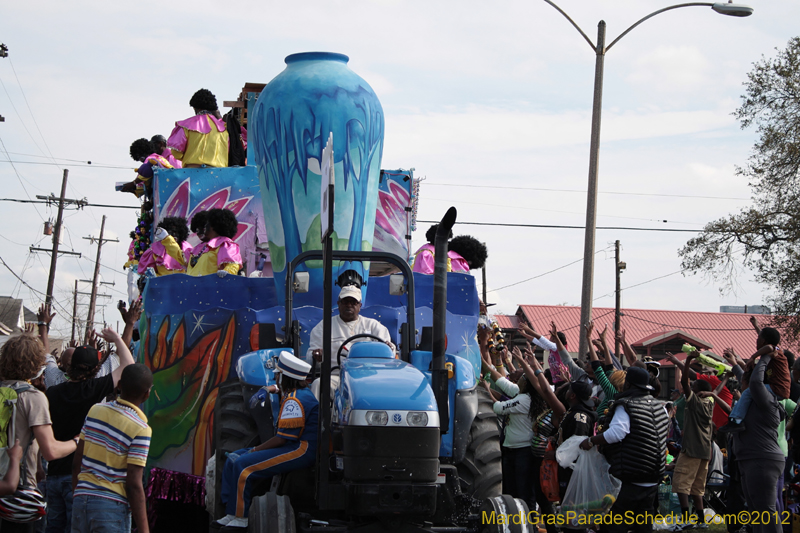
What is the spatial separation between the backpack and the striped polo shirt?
0.66 m

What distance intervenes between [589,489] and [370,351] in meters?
2.52

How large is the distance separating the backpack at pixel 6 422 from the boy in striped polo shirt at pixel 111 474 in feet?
2.12

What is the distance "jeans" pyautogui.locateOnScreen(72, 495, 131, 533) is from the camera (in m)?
4.32

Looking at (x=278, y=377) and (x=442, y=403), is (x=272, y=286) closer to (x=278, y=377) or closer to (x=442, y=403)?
(x=278, y=377)

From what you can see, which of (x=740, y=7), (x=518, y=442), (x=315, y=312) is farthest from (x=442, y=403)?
(x=740, y=7)

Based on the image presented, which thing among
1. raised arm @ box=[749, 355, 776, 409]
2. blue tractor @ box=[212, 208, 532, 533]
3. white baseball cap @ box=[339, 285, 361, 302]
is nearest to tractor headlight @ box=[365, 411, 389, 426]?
blue tractor @ box=[212, 208, 532, 533]

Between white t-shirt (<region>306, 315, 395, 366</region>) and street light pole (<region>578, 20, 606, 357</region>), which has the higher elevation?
street light pole (<region>578, 20, 606, 357</region>)

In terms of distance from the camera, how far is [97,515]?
4320mm

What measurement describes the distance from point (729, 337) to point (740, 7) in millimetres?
36040

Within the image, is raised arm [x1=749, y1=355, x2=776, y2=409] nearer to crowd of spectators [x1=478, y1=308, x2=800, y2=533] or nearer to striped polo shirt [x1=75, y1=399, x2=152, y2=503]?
crowd of spectators [x1=478, y1=308, x2=800, y2=533]

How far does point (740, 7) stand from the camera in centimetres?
1149

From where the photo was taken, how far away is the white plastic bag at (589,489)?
21.5 ft

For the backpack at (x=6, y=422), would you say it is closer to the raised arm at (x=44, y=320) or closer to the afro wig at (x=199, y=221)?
the raised arm at (x=44, y=320)

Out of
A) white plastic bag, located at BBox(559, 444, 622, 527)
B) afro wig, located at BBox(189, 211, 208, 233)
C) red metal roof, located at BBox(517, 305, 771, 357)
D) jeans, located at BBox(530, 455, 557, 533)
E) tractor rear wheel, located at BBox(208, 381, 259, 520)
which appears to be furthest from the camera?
red metal roof, located at BBox(517, 305, 771, 357)
